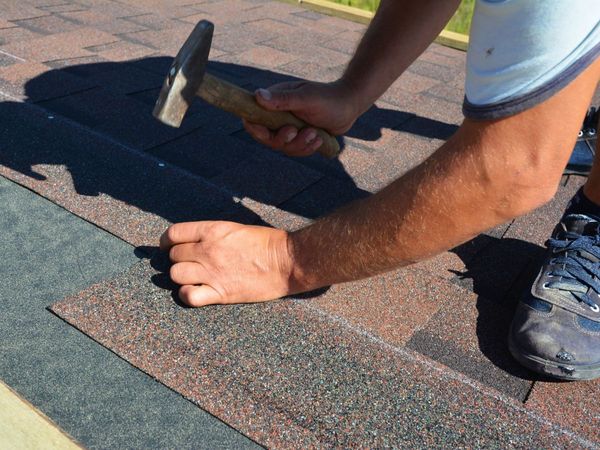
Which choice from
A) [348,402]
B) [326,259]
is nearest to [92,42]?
[326,259]

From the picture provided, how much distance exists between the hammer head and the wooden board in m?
0.76

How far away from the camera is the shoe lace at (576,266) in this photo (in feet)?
5.64

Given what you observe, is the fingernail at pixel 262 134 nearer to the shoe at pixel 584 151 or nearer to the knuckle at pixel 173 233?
the knuckle at pixel 173 233

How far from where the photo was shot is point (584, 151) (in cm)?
275

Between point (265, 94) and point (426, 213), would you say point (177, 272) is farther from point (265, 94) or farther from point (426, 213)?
point (426, 213)

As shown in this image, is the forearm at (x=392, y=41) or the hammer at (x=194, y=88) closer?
the hammer at (x=194, y=88)

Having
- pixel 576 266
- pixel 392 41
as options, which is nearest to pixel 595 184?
pixel 576 266

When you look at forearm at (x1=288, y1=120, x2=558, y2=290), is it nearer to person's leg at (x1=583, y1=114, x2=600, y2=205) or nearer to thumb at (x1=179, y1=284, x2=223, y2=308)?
thumb at (x1=179, y1=284, x2=223, y2=308)

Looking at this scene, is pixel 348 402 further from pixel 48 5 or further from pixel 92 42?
pixel 48 5

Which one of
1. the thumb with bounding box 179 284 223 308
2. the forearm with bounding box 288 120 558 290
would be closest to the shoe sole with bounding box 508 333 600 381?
the forearm with bounding box 288 120 558 290

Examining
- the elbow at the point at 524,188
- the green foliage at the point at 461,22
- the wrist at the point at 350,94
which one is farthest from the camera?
the green foliage at the point at 461,22

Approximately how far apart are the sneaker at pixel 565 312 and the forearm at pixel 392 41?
0.76m

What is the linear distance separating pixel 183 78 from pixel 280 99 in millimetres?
409

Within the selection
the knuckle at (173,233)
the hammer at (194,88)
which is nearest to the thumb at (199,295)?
the knuckle at (173,233)
